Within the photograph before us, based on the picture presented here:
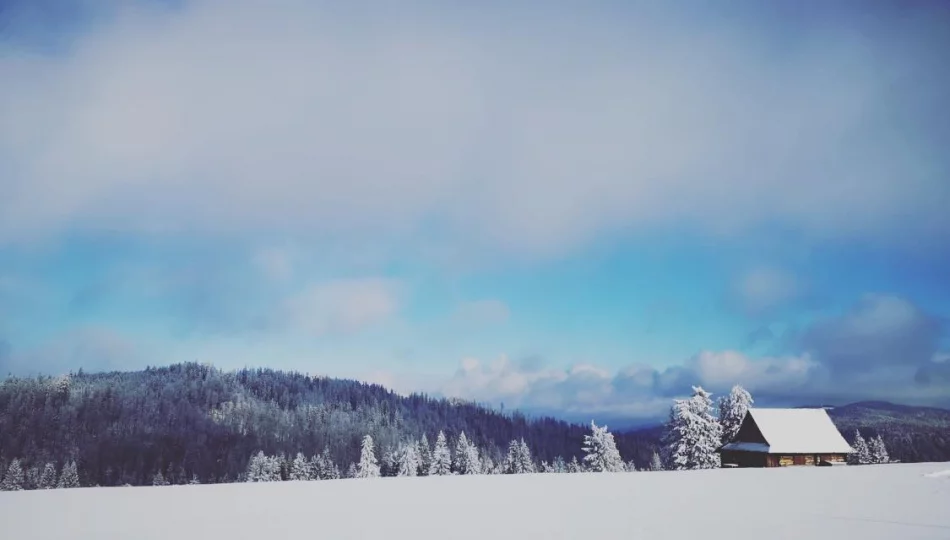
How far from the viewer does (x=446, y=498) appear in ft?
66.0

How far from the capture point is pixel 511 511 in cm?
1623

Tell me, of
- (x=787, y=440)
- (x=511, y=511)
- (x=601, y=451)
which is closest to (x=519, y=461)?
(x=601, y=451)

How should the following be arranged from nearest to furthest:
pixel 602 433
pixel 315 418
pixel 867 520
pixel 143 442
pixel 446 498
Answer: pixel 867 520
pixel 446 498
pixel 602 433
pixel 143 442
pixel 315 418

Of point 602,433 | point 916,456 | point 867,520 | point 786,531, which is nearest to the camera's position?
point 786,531

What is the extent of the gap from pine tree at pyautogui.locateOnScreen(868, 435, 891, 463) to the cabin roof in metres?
38.4

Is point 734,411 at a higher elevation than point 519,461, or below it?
higher

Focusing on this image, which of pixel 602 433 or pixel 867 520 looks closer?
pixel 867 520

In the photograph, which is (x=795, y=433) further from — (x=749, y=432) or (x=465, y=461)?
(x=465, y=461)

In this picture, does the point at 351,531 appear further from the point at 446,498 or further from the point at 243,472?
the point at 243,472

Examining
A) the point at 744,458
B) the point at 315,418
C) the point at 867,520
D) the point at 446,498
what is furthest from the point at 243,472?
the point at 867,520

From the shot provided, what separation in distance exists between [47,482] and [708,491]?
6766 inches

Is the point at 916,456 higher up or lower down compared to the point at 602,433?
lower down

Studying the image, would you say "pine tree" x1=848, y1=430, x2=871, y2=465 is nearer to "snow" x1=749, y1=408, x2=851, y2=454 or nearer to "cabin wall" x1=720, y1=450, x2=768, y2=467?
"snow" x1=749, y1=408, x2=851, y2=454

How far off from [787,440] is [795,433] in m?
1.72
